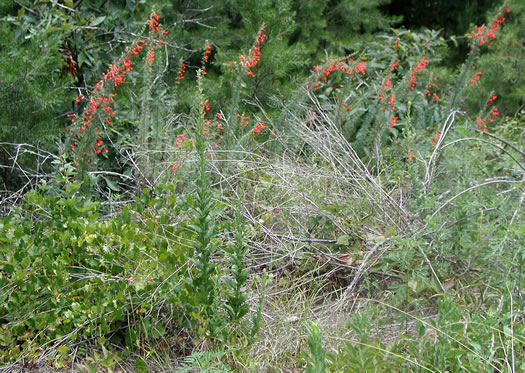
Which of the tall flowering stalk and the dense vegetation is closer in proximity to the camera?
the dense vegetation

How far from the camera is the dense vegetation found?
2.22m

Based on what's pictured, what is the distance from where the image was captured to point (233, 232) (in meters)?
2.73

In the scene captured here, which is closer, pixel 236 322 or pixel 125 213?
pixel 236 322

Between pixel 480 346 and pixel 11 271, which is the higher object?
pixel 480 346

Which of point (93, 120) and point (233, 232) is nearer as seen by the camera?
point (233, 232)

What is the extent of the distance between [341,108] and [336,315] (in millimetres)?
1955

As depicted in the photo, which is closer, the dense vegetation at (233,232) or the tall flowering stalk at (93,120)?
the dense vegetation at (233,232)

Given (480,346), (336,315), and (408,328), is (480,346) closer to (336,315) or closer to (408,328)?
(408,328)

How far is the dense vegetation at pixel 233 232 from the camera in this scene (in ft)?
7.29

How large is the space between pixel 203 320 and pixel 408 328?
0.86 metres

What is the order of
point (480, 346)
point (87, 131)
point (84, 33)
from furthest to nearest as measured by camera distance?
point (84, 33) → point (87, 131) → point (480, 346)

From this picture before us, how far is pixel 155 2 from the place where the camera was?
4.60 metres

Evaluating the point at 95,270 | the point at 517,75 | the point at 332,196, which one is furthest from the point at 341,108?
the point at 517,75

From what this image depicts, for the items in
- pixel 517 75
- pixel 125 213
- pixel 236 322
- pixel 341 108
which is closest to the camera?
pixel 236 322
